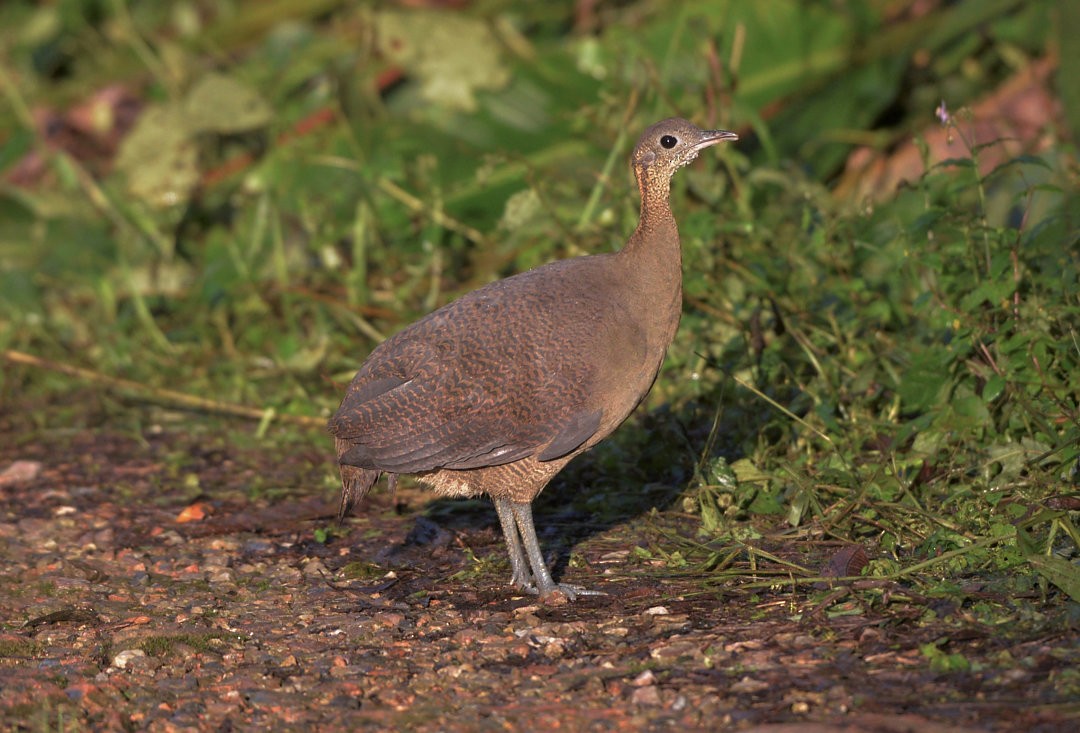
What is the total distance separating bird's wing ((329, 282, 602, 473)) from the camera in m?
4.45

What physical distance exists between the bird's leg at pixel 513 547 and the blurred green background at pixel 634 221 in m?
0.69

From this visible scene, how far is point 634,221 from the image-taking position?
6594mm

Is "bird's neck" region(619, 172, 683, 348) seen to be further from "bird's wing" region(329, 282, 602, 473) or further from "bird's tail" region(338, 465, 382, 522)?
"bird's tail" region(338, 465, 382, 522)

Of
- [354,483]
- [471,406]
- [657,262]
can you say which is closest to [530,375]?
[471,406]

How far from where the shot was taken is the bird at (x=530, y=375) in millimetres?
4453

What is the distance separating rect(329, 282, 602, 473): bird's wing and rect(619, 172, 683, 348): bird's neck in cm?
31

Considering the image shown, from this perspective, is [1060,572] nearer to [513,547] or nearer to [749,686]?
[749,686]

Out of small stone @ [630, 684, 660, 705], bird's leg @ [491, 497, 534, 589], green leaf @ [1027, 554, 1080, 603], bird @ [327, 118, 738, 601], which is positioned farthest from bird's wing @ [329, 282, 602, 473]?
green leaf @ [1027, 554, 1080, 603]

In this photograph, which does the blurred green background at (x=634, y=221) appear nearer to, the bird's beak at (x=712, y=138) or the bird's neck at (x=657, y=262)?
the bird's neck at (x=657, y=262)

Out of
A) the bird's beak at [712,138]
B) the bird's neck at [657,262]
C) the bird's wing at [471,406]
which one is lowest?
the bird's wing at [471,406]

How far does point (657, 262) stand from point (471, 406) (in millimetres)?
754

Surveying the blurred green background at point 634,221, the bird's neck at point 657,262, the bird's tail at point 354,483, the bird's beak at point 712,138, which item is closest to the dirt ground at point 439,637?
the bird's tail at point 354,483

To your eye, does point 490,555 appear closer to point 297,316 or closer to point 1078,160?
point 297,316

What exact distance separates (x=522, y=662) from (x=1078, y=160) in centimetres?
390
